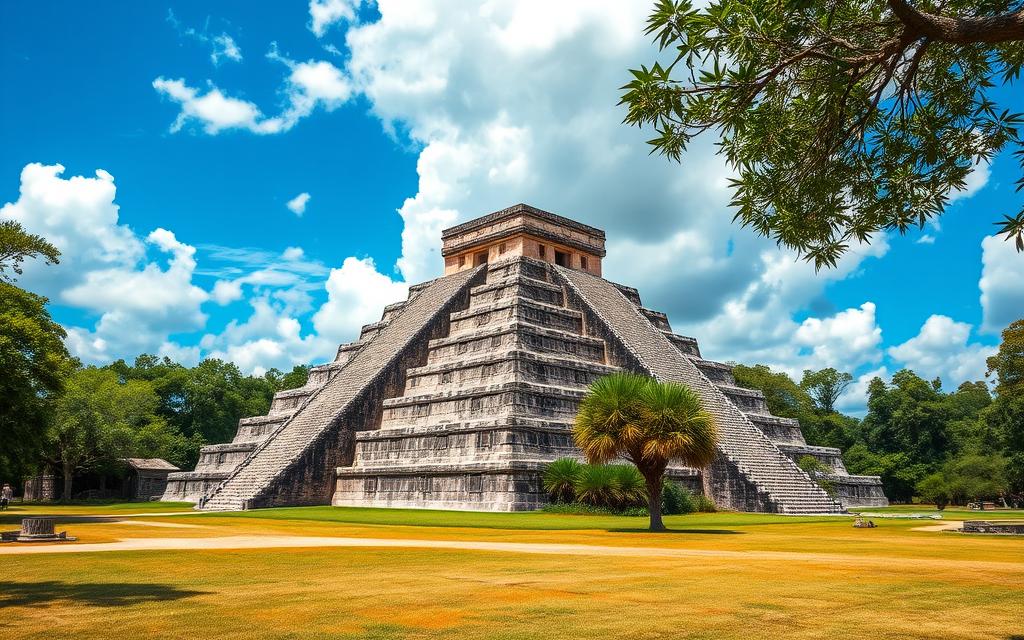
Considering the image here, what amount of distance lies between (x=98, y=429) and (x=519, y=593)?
155 feet

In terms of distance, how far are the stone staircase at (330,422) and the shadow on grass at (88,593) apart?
22.6 m

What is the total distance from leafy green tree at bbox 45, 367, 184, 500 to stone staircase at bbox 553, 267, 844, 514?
29.1m

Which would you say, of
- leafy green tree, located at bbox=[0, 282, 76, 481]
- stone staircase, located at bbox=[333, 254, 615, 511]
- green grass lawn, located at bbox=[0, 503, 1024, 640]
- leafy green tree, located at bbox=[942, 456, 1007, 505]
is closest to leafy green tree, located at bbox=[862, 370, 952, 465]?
leafy green tree, located at bbox=[942, 456, 1007, 505]

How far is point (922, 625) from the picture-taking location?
6.49 metres

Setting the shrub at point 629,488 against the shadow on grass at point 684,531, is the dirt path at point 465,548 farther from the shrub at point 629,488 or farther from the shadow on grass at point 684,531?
the shrub at point 629,488

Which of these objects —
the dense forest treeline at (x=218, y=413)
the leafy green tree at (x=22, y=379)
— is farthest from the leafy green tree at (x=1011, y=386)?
the leafy green tree at (x=22, y=379)

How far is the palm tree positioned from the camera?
65.1ft

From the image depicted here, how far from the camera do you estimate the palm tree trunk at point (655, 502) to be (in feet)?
65.7

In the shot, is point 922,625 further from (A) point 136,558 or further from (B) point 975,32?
(A) point 136,558

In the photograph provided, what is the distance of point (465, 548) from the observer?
45.2 ft

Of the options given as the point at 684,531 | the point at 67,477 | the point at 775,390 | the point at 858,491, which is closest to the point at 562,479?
the point at 684,531

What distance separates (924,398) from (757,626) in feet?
201

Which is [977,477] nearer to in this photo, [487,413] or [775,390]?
[775,390]

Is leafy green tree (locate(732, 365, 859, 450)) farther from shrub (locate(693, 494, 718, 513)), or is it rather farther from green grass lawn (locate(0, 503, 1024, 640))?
green grass lawn (locate(0, 503, 1024, 640))
